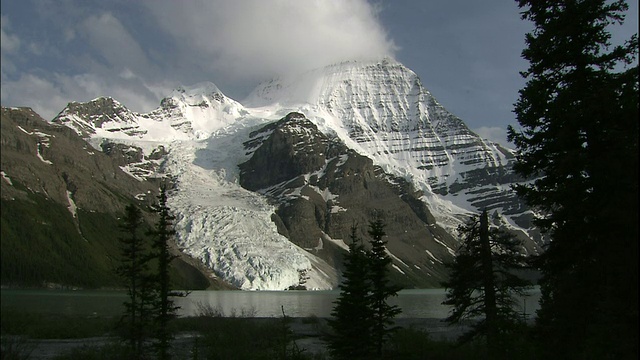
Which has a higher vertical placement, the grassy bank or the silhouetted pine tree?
the silhouetted pine tree

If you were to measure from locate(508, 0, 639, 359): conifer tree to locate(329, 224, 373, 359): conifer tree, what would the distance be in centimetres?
895

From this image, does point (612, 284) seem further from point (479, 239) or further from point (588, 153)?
point (479, 239)

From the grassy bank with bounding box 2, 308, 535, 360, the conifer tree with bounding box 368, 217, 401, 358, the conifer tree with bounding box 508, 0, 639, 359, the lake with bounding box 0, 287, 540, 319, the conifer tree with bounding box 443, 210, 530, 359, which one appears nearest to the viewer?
the conifer tree with bounding box 508, 0, 639, 359

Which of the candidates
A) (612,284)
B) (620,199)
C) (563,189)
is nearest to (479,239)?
(563,189)

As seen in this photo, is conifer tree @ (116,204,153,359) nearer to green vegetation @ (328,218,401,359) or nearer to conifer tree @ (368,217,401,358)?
green vegetation @ (328,218,401,359)

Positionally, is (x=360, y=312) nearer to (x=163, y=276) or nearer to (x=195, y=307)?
(x=163, y=276)

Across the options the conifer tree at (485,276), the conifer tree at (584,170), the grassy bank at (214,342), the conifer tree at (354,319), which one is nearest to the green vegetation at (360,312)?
the conifer tree at (354,319)

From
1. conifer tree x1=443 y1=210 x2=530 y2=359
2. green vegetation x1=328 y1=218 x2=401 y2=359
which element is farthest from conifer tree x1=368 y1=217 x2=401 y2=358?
conifer tree x1=443 y1=210 x2=530 y2=359

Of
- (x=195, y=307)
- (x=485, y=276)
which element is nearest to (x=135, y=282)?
(x=485, y=276)

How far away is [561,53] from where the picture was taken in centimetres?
1588

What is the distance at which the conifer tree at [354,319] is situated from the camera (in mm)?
22469

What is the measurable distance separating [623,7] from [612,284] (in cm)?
918

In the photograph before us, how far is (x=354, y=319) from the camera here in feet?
76.7

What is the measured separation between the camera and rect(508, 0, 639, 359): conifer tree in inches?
392
